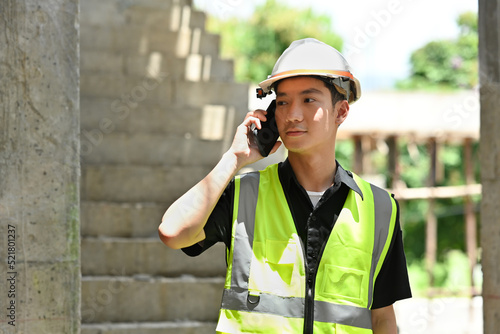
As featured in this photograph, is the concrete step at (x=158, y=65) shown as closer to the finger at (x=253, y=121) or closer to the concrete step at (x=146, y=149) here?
the concrete step at (x=146, y=149)

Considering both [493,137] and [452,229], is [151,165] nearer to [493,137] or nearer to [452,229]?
[493,137]

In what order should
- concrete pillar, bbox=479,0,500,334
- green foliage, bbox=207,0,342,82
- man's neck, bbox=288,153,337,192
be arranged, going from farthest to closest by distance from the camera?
green foliage, bbox=207,0,342,82 < concrete pillar, bbox=479,0,500,334 < man's neck, bbox=288,153,337,192

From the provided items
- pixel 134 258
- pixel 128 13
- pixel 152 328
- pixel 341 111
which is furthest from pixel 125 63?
pixel 341 111

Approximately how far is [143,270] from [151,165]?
1288 millimetres

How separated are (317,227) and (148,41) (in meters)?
6.31

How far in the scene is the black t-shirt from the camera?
254 cm

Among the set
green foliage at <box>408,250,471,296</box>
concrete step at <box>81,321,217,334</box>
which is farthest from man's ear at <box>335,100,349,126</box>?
green foliage at <box>408,250,471,296</box>

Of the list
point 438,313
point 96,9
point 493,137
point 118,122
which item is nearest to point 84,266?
point 118,122

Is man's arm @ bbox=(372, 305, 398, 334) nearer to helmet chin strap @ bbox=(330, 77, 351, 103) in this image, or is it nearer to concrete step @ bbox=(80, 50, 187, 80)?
helmet chin strap @ bbox=(330, 77, 351, 103)

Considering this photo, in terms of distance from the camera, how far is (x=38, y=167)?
284 centimetres

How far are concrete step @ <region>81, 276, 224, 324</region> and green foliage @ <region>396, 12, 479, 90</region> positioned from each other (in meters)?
27.8

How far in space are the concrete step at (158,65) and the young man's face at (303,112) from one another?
525 centimetres

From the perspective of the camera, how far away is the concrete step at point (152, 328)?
4.99 m

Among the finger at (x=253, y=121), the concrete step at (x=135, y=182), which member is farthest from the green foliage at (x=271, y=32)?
the finger at (x=253, y=121)
